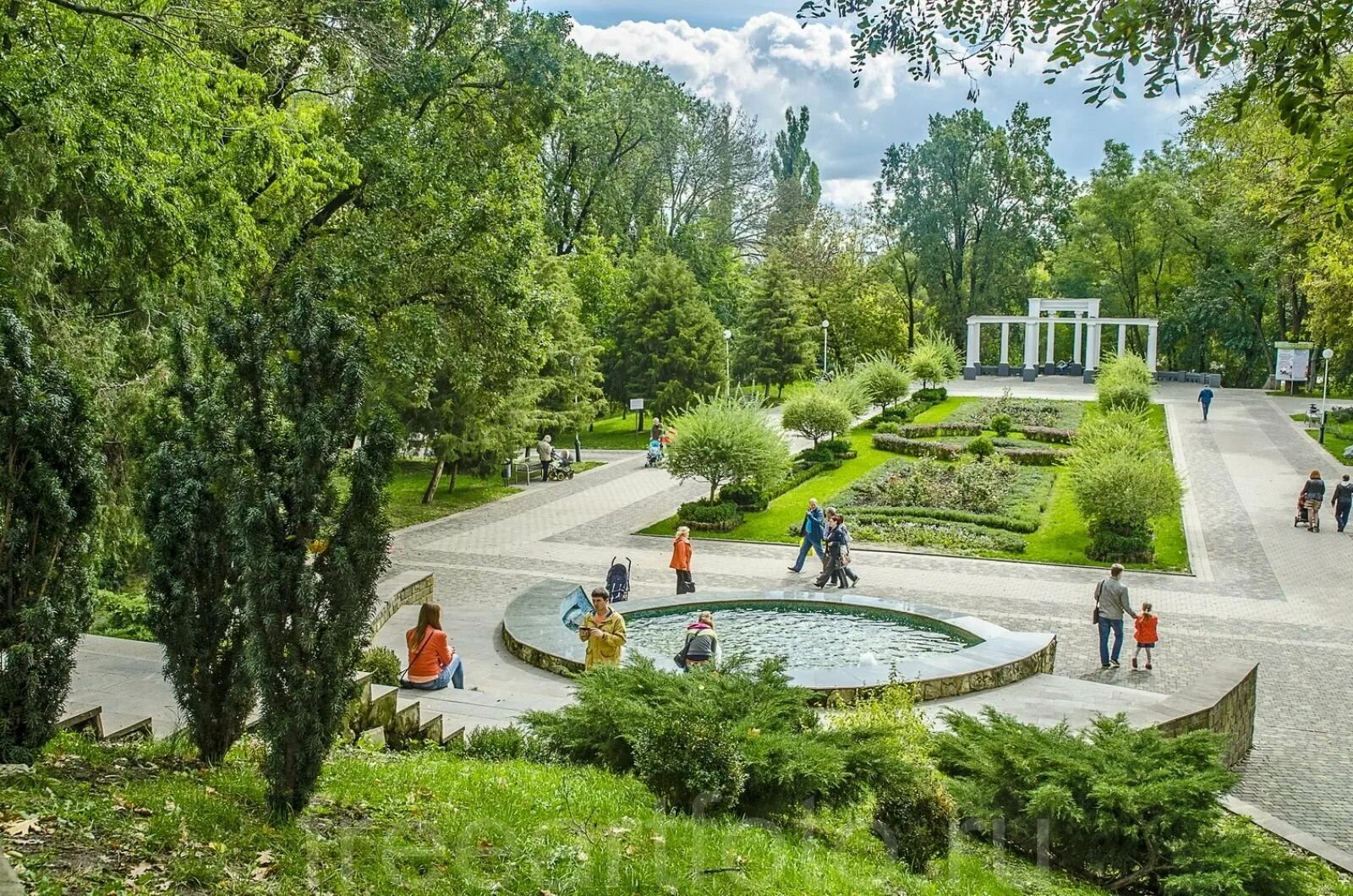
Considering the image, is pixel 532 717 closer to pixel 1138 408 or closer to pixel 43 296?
pixel 43 296

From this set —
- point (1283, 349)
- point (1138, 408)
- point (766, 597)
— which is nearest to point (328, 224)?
point (766, 597)

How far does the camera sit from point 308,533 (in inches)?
216

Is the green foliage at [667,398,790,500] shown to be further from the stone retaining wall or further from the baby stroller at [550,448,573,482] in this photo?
the stone retaining wall

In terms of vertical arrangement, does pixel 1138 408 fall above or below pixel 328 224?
below

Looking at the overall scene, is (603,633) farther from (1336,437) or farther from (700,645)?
(1336,437)

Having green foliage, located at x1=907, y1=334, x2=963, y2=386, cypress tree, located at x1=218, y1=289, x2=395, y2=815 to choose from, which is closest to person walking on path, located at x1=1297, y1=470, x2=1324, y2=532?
cypress tree, located at x1=218, y1=289, x2=395, y2=815

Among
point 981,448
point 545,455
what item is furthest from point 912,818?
point 981,448

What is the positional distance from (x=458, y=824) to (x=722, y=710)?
2.11 metres

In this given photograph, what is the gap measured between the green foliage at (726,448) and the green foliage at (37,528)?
54.3 feet

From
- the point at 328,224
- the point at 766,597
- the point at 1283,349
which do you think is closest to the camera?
the point at 766,597

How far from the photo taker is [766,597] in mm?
15469

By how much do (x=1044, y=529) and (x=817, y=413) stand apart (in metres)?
9.96

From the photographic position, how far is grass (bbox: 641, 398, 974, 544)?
874 inches

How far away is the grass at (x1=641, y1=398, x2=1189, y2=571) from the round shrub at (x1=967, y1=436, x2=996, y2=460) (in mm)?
1806
